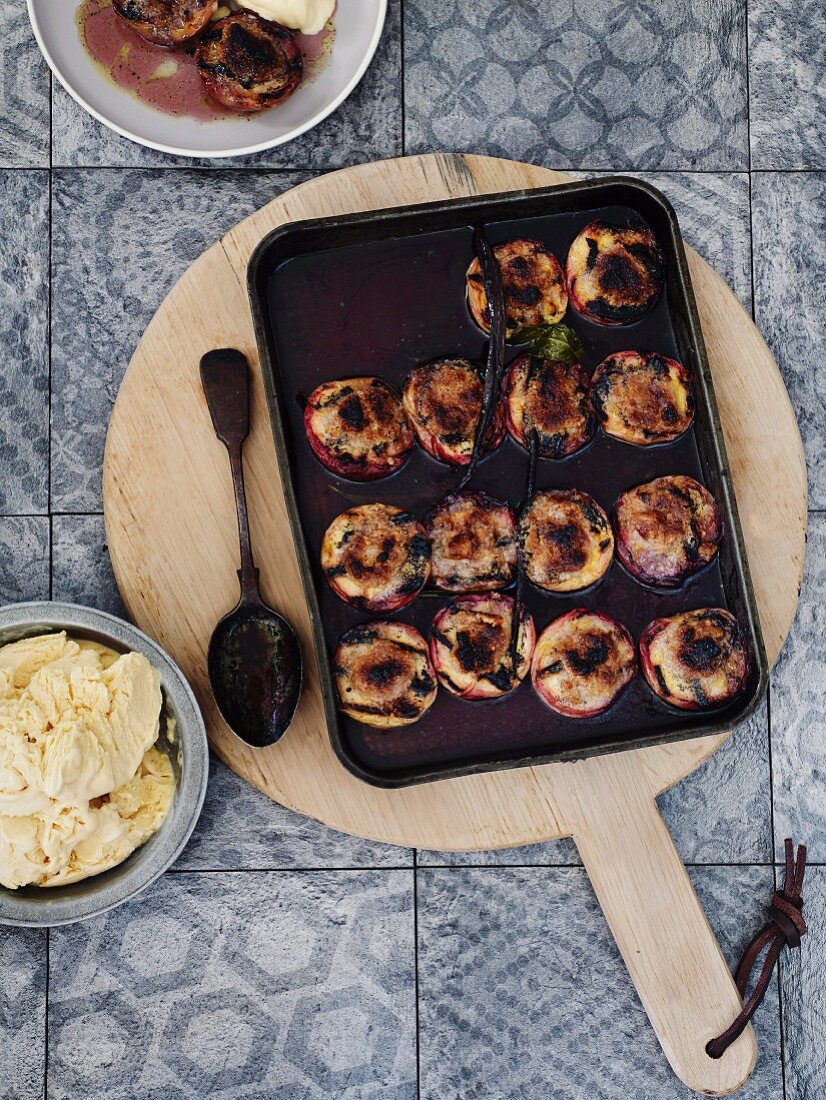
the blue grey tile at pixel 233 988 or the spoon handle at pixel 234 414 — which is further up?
the spoon handle at pixel 234 414

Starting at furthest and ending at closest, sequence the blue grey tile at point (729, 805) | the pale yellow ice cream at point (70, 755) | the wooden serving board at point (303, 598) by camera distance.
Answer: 1. the blue grey tile at point (729, 805)
2. the wooden serving board at point (303, 598)
3. the pale yellow ice cream at point (70, 755)

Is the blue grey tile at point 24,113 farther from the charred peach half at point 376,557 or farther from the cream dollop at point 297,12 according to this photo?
the charred peach half at point 376,557

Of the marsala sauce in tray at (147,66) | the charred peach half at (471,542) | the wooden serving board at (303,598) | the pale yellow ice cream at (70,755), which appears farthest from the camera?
the marsala sauce in tray at (147,66)

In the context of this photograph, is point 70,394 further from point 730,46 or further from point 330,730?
point 730,46

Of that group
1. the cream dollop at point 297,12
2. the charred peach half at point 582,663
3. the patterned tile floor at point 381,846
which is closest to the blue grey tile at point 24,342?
the patterned tile floor at point 381,846

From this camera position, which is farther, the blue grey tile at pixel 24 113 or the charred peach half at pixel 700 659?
the blue grey tile at pixel 24 113

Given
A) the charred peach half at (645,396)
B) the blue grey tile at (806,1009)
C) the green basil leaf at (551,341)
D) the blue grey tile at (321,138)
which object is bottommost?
the blue grey tile at (806,1009)
